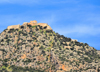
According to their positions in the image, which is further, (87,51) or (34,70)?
(87,51)

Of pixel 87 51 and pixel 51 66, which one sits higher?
pixel 87 51

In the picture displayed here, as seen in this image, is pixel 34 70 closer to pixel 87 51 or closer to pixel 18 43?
pixel 18 43

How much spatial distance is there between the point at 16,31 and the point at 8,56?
15.9m

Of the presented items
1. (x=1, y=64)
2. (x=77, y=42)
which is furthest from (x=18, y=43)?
(x=77, y=42)

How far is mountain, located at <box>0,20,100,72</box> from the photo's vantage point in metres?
104

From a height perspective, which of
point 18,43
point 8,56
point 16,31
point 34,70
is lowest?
point 34,70

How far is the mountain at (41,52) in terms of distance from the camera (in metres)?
104

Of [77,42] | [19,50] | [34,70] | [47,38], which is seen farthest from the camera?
[77,42]

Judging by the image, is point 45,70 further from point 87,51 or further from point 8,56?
point 87,51

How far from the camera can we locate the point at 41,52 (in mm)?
107750

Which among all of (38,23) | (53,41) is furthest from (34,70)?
(38,23)

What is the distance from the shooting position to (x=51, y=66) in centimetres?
10462

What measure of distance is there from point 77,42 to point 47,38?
60.4 ft

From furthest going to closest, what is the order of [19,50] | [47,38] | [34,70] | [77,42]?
[77,42], [47,38], [19,50], [34,70]
